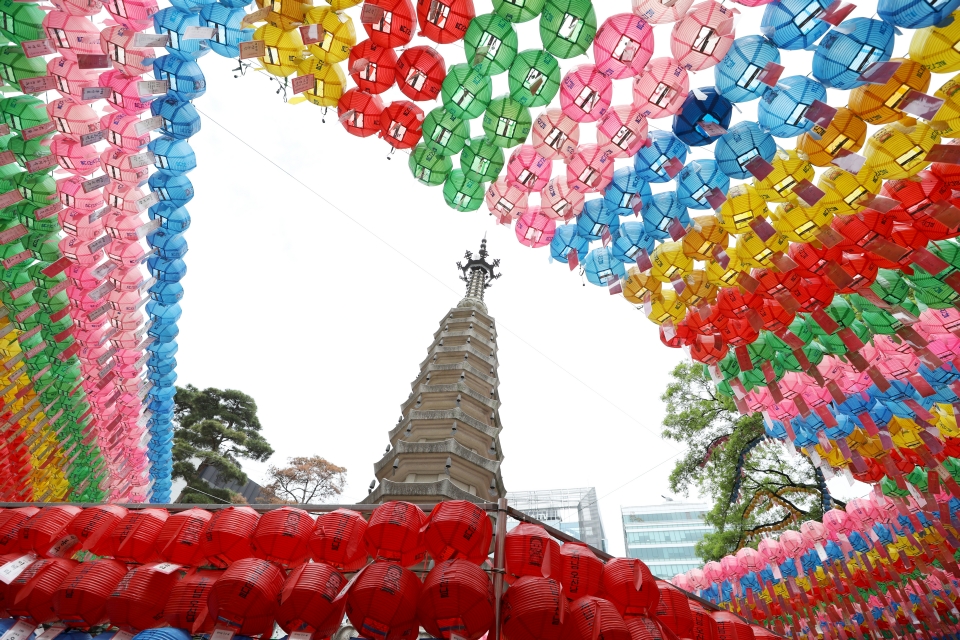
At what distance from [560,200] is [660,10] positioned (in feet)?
7.22

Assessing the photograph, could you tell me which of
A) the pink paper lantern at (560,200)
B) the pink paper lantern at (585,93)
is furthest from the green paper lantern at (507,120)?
the pink paper lantern at (560,200)

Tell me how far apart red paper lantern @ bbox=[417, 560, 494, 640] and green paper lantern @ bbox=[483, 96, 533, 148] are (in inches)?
181

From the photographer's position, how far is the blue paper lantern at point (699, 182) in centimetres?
562

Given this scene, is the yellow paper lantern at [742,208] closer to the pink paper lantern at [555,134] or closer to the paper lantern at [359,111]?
the pink paper lantern at [555,134]

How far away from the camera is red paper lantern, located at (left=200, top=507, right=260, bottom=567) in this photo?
586 cm

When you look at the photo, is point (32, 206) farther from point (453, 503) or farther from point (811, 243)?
point (811, 243)

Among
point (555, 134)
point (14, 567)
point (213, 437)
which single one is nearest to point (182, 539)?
point (14, 567)

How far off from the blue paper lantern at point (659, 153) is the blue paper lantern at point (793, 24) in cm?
122

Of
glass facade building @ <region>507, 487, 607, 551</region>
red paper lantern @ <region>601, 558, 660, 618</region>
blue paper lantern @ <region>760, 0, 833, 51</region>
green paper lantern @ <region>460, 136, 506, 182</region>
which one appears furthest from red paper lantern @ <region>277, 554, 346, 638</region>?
glass facade building @ <region>507, 487, 607, 551</region>

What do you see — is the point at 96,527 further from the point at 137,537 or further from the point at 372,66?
the point at 372,66

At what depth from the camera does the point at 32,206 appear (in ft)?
24.4

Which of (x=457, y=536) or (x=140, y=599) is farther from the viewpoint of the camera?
(x=457, y=536)

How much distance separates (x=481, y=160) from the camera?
20.0 feet

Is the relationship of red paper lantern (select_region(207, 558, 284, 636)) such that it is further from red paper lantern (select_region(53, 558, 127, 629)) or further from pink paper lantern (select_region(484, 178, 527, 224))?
pink paper lantern (select_region(484, 178, 527, 224))
